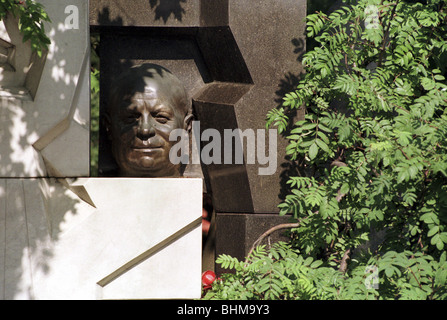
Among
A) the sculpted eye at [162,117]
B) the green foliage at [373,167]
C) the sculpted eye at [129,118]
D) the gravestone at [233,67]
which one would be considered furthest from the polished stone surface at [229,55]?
the sculpted eye at [129,118]

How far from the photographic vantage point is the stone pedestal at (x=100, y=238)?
595cm

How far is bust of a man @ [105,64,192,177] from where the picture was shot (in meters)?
6.64

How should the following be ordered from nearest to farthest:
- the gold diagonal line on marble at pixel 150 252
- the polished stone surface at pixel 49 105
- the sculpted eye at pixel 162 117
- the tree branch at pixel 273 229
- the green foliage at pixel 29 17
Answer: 1. the green foliage at pixel 29 17
2. the polished stone surface at pixel 49 105
3. the gold diagonal line on marble at pixel 150 252
4. the tree branch at pixel 273 229
5. the sculpted eye at pixel 162 117

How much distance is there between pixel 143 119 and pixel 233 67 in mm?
1125

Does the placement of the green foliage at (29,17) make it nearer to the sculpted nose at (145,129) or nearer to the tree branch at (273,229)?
the sculpted nose at (145,129)

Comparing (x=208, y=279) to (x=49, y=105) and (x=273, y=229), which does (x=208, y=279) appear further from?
(x=49, y=105)

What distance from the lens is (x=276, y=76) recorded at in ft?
22.3

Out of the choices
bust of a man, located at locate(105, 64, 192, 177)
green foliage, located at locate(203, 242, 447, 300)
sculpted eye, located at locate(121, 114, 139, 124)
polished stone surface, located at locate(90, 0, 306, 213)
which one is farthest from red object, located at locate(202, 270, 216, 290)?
sculpted eye, located at locate(121, 114, 139, 124)

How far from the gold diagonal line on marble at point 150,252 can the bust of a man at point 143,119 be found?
0.84m

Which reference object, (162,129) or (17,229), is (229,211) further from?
(17,229)

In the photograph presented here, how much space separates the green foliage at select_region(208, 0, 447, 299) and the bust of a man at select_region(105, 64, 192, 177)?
113 cm

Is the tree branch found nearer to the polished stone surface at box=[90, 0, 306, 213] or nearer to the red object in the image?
the polished stone surface at box=[90, 0, 306, 213]

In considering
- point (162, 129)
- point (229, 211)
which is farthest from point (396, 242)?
point (162, 129)
